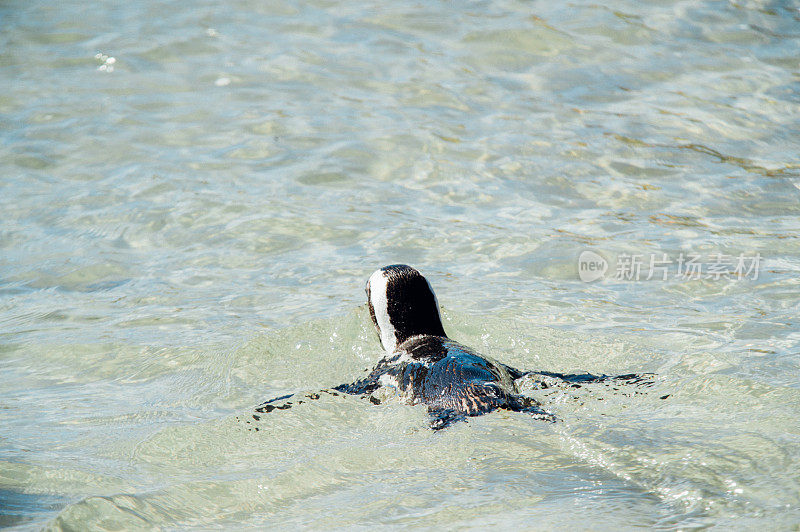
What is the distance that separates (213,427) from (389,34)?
26.9ft

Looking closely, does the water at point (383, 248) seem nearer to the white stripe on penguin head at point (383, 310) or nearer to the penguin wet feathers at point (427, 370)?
the penguin wet feathers at point (427, 370)

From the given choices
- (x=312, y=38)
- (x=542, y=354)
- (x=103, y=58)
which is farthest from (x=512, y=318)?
(x=103, y=58)

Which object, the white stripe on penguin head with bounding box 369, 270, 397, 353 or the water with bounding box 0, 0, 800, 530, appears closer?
the water with bounding box 0, 0, 800, 530

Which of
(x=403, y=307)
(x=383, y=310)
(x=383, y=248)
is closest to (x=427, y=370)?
(x=403, y=307)

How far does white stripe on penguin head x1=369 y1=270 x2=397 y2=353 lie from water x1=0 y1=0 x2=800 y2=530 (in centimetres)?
29

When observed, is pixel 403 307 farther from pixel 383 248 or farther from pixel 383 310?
pixel 383 248

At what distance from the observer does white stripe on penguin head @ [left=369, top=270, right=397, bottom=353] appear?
220 inches

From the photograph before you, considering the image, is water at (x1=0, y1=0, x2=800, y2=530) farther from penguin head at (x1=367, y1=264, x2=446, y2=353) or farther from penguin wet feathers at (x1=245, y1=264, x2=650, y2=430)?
penguin head at (x1=367, y1=264, x2=446, y2=353)

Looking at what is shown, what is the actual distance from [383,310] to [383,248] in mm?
1614

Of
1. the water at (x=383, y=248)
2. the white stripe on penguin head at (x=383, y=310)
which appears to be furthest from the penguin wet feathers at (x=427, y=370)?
the water at (x=383, y=248)

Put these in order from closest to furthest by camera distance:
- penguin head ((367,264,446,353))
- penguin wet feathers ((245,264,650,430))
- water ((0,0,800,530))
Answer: water ((0,0,800,530)) → penguin wet feathers ((245,264,650,430)) → penguin head ((367,264,446,353))

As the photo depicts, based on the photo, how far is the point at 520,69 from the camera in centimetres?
1070

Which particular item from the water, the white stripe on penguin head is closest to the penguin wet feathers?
the white stripe on penguin head

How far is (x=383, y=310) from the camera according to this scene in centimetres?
561
